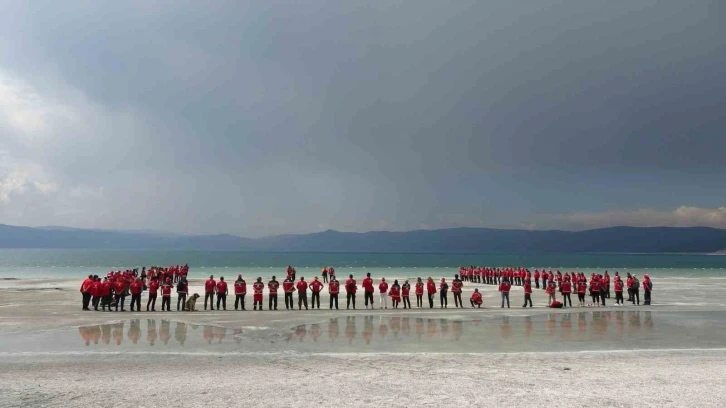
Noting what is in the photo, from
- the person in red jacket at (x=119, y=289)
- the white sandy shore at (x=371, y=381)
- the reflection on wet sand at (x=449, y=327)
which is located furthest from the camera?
the person in red jacket at (x=119, y=289)

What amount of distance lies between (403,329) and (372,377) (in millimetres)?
7276

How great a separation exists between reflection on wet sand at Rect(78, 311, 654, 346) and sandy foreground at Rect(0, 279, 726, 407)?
2.72ft

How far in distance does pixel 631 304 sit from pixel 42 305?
3265cm

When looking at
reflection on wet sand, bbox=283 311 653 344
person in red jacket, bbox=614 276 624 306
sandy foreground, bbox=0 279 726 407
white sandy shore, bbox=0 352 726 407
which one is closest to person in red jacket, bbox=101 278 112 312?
sandy foreground, bbox=0 279 726 407

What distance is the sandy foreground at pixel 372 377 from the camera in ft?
30.2

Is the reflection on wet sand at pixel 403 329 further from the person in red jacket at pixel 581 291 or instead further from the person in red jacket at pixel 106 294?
the person in red jacket at pixel 581 291

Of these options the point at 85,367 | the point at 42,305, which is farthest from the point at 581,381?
the point at 42,305

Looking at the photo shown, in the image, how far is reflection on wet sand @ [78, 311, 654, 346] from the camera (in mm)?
16016

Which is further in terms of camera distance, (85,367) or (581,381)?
(85,367)

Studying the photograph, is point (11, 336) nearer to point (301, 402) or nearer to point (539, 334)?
point (301, 402)

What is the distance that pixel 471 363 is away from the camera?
40.2 feet

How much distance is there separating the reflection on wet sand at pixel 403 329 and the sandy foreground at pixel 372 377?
828mm

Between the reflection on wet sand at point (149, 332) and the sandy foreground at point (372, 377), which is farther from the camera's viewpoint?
the reflection on wet sand at point (149, 332)

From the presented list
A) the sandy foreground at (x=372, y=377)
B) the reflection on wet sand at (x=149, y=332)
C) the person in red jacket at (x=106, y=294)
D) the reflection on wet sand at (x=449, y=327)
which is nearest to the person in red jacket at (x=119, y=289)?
the person in red jacket at (x=106, y=294)
